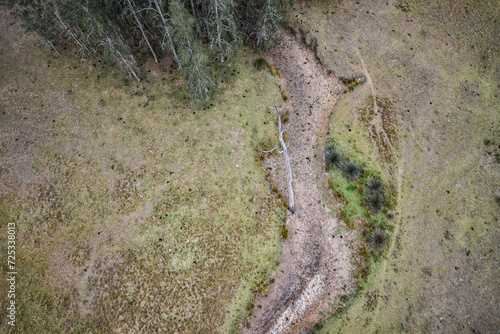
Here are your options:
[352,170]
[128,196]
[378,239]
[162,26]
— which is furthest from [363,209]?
[162,26]

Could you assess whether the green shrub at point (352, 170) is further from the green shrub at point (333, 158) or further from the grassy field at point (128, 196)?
the grassy field at point (128, 196)

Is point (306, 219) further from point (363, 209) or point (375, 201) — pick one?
point (375, 201)

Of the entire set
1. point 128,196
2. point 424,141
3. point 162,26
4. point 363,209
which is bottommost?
point 128,196

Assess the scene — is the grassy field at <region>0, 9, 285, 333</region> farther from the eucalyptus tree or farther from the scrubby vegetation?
the scrubby vegetation

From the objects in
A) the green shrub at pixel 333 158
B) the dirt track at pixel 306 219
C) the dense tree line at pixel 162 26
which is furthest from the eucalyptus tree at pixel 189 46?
the green shrub at pixel 333 158

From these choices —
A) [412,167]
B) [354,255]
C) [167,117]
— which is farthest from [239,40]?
[354,255]

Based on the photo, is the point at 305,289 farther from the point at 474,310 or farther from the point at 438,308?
the point at 474,310
